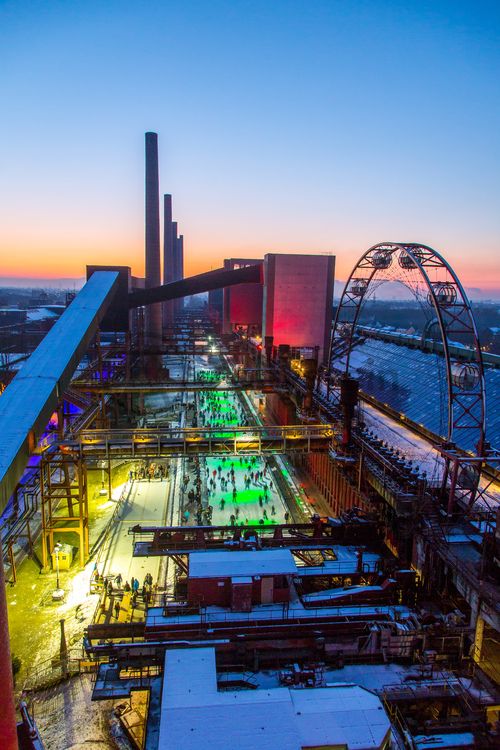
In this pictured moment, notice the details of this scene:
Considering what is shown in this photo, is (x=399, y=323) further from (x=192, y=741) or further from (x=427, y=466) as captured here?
(x=192, y=741)

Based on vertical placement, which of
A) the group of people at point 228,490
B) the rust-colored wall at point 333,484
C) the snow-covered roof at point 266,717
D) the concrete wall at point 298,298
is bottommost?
the group of people at point 228,490

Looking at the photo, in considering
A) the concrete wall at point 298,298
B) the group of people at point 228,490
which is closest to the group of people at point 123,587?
the group of people at point 228,490

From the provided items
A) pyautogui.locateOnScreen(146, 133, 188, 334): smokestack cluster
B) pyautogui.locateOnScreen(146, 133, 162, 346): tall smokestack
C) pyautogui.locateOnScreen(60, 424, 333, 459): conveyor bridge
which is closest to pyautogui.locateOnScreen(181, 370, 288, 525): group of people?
pyautogui.locateOnScreen(60, 424, 333, 459): conveyor bridge

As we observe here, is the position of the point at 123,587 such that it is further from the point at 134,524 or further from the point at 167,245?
the point at 167,245

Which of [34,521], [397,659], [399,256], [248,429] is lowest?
[34,521]

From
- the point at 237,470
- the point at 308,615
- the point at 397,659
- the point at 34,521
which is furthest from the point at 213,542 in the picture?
the point at 237,470

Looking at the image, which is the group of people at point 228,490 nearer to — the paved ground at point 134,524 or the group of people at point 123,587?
the paved ground at point 134,524
